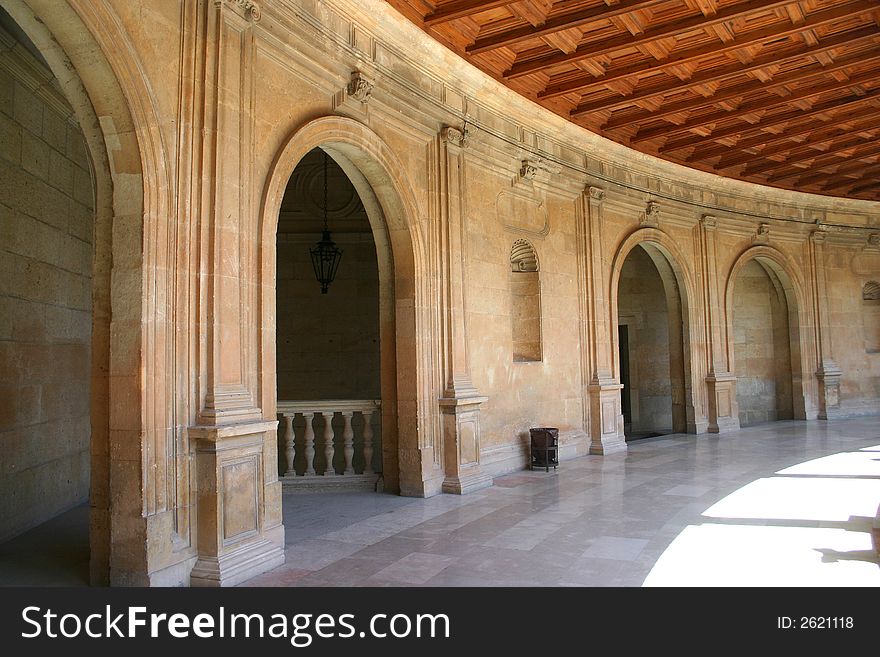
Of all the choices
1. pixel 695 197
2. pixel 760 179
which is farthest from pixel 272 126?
pixel 760 179

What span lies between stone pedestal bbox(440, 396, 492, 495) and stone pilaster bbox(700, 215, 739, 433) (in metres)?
6.96

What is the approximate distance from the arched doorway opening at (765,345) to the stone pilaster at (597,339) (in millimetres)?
5714

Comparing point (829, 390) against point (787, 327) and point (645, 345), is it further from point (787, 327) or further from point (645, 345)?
point (645, 345)

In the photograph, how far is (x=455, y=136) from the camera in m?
8.05

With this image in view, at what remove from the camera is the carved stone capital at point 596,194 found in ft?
35.2

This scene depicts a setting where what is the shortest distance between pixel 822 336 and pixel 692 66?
897 centimetres

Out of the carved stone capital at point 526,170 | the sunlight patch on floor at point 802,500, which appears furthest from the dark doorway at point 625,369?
the sunlight patch on floor at point 802,500

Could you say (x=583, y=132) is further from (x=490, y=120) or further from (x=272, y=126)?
(x=272, y=126)

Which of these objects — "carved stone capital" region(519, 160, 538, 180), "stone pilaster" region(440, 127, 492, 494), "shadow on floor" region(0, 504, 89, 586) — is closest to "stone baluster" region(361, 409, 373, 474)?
"stone pilaster" region(440, 127, 492, 494)

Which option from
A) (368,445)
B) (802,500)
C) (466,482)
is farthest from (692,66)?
(368,445)

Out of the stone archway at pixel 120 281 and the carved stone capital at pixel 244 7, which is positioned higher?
the carved stone capital at pixel 244 7

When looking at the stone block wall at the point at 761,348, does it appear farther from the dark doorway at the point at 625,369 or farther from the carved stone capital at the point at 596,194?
the carved stone capital at the point at 596,194

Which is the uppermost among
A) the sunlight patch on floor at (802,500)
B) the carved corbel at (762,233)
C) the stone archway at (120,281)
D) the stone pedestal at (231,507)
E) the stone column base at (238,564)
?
the carved corbel at (762,233)

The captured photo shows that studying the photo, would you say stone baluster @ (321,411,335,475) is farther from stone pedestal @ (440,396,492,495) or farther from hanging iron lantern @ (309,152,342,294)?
hanging iron lantern @ (309,152,342,294)
